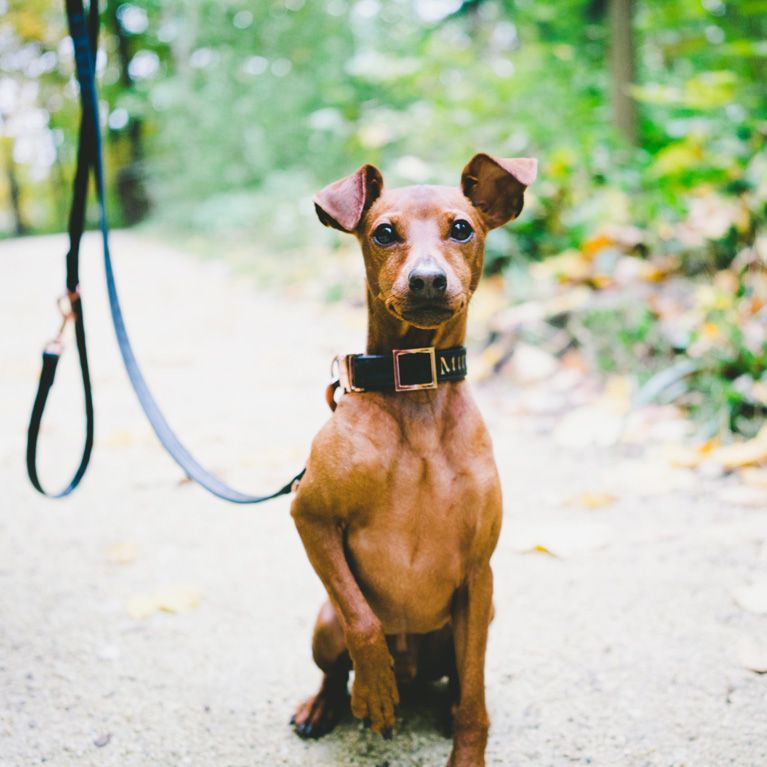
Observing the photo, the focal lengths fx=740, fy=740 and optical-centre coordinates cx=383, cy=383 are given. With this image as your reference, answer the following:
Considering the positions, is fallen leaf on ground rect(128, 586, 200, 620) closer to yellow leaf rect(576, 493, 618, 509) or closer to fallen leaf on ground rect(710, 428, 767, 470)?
yellow leaf rect(576, 493, 618, 509)

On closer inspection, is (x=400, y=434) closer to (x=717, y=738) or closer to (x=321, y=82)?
(x=717, y=738)

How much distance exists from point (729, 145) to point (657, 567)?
12.4 ft

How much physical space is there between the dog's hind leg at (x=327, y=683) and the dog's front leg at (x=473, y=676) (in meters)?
0.30

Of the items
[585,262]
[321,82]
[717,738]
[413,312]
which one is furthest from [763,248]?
[321,82]

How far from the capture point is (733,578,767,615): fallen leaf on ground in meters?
2.33

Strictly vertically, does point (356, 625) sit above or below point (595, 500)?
above

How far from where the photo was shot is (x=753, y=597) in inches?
93.5

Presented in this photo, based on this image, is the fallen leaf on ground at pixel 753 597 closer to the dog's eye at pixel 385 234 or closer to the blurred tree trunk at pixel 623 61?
the dog's eye at pixel 385 234

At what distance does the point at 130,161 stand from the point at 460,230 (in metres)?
24.8

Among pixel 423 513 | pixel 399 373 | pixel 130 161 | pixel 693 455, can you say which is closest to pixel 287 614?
pixel 423 513

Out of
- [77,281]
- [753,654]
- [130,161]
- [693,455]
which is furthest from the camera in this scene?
[130,161]

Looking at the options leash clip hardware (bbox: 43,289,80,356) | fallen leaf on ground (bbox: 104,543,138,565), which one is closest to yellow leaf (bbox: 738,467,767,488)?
fallen leaf on ground (bbox: 104,543,138,565)

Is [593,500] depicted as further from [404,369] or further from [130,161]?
[130,161]

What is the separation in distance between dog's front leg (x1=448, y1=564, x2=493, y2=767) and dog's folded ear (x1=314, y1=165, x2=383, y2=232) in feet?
2.76
